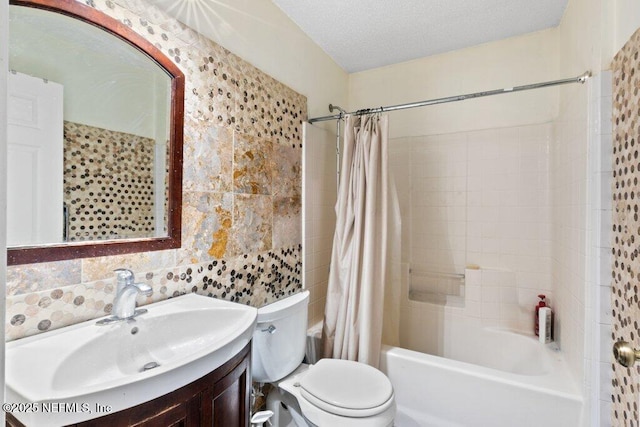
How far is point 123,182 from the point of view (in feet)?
3.68

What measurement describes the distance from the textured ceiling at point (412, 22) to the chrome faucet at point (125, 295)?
173 centimetres

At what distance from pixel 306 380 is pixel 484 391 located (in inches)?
34.6

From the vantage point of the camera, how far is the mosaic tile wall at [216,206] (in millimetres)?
925

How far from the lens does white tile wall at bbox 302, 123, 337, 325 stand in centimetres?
207

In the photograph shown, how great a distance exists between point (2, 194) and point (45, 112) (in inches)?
32.7

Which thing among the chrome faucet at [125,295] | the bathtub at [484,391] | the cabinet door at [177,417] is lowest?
the bathtub at [484,391]

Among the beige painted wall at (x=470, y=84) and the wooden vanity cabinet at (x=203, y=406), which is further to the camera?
the beige painted wall at (x=470, y=84)

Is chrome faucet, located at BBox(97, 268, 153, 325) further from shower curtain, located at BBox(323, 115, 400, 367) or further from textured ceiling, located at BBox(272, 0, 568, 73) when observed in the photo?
textured ceiling, located at BBox(272, 0, 568, 73)

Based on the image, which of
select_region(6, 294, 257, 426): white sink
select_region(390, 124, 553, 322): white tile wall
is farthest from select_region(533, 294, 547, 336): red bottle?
select_region(6, 294, 257, 426): white sink

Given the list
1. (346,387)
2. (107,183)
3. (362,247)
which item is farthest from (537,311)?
(107,183)

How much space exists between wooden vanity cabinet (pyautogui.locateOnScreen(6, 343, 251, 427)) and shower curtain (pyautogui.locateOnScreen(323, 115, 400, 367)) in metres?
0.90

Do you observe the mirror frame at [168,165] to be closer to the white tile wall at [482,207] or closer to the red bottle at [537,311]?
the white tile wall at [482,207]

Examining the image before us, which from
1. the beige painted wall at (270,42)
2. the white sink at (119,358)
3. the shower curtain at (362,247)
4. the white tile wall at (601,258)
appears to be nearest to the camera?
the white sink at (119,358)

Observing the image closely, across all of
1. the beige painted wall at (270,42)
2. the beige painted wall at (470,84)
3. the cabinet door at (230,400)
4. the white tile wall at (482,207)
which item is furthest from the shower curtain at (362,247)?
the cabinet door at (230,400)
